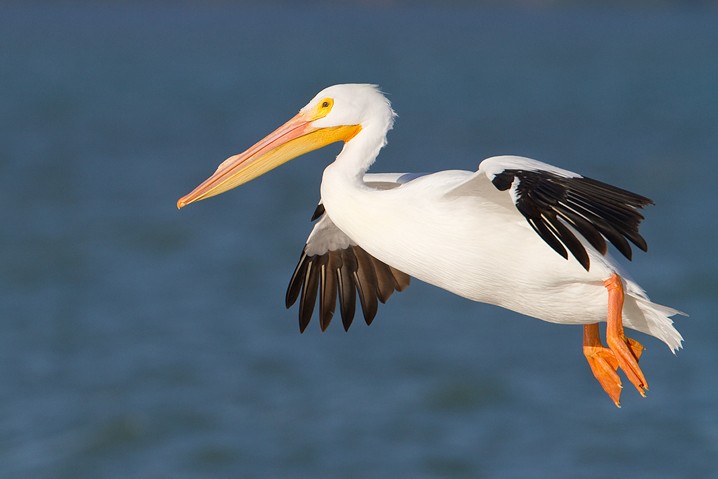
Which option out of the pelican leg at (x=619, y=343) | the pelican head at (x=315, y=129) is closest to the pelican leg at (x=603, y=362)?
the pelican leg at (x=619, y=343)

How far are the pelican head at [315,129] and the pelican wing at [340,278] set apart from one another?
1.11 m

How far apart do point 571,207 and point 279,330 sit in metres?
13.3

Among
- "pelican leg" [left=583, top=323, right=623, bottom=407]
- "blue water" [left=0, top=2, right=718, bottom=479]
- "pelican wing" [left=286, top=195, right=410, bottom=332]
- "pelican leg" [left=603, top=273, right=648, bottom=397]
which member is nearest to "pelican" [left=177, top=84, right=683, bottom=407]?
"pelican leg" [left=603, top=273, right=648, bottom=397]

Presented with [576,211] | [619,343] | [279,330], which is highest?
[279,330]

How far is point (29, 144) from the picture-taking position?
1522 inches

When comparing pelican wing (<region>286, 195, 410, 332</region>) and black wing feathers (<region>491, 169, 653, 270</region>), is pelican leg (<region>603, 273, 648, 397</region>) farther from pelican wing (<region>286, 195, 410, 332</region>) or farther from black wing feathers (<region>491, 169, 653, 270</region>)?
pelican wing (<region>286, 195, 410, 332</region>)

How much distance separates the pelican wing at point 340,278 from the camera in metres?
8.55

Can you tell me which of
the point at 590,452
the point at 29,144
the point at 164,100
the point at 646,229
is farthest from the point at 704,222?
the point at 164,100

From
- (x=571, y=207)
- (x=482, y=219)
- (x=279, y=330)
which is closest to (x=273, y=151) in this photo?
(x=482, y=219)

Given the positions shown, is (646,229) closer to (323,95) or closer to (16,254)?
(16,254)

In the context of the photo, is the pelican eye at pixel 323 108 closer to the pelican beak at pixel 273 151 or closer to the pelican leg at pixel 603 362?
the pelican beak at pixel 273 151

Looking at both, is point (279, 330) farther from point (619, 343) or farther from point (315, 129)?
point (619, 343)

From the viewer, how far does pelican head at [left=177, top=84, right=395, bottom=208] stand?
7.28 meters

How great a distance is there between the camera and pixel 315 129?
7395mm
